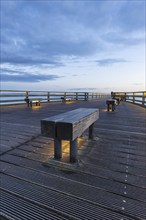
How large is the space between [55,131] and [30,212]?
41.2 inches

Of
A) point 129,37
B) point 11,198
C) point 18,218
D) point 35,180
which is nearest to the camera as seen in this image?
point 18,218

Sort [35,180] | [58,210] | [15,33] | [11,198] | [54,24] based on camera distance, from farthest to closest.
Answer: [15,33] < [54,24] < [35,180] < [11,198] < [58,210]

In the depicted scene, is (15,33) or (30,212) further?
(15,33)

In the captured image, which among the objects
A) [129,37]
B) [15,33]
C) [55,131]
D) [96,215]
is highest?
[15,33]

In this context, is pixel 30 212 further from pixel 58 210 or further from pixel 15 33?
pixel 15 33

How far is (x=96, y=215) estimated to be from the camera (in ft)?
4.70

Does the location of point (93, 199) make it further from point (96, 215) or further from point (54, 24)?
point (54, 24)

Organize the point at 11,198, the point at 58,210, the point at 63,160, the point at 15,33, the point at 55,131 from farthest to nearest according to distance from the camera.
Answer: the point at 15,33 → the point at 63,160 → the point at 55,131 → the point at 11,198 → the point at 58,210

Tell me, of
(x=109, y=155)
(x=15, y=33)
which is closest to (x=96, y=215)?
(x=109, y=155)

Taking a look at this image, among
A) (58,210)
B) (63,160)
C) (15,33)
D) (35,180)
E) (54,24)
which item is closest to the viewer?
(58,210)

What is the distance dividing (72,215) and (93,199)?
314 millimetres

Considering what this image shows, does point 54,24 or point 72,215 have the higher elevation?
point 54,24

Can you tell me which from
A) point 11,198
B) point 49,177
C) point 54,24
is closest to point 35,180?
point 49,177

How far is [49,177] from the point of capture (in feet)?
6.63
